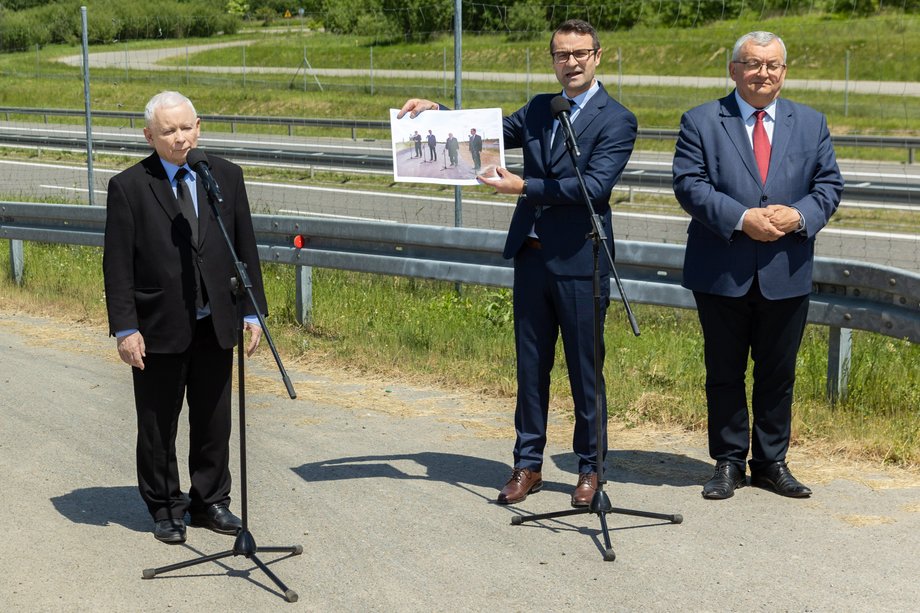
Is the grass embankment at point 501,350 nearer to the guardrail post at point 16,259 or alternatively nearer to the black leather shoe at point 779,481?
the guardrail post at point 16,259

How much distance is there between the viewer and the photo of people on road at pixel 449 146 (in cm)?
611

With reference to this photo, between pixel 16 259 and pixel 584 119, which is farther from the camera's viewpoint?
pixel 16 259

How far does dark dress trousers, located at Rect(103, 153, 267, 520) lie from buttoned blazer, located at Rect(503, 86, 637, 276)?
4.23ft

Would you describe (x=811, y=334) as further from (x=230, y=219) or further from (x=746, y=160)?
(x=230, y=219)

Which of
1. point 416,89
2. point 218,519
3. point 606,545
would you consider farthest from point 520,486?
point 416,89

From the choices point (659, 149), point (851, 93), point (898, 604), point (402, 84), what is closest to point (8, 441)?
point (898, 604)

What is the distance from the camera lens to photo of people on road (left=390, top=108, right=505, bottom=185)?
6109mm

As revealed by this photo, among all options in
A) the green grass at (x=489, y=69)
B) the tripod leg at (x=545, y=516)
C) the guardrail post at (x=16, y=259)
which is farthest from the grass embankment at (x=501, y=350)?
the green grass at (x=489, y=69)

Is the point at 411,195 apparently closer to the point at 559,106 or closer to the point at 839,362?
the point at 839,362

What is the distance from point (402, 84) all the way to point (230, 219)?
2139 cm

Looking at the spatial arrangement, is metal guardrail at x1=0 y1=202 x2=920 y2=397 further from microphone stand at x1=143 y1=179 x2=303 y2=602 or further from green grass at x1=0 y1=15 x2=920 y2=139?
green grass at x1=0 y1=15 x2=920 y2=139

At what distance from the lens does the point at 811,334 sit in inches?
340

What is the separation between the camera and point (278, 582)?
16.0 feet

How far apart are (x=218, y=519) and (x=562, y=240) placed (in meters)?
1.94
